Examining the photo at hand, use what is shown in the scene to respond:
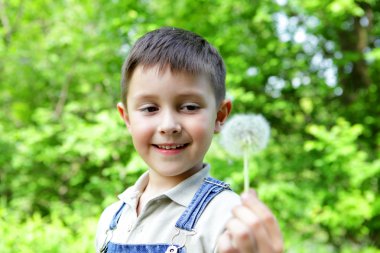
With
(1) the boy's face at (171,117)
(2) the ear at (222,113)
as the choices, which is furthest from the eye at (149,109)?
(2) the ear at (222,113)

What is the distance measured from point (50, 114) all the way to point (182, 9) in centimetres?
157

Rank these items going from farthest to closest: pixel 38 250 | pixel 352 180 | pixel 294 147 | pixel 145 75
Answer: pixel 294 147 < pixel 352 180 < pixel 38 250 < pixel 145 75

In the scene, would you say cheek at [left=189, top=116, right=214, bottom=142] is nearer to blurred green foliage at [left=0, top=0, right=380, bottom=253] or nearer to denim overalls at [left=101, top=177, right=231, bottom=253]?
denim overalls at [left=101, top=177, right=231, bottom=253]

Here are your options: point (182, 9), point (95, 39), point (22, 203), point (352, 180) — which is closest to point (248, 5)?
point (182, 9)

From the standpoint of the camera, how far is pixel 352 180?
3705mm

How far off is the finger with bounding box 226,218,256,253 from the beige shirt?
0.29m

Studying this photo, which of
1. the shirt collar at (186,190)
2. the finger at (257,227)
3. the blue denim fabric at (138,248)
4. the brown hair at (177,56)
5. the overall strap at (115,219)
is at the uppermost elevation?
the brown hair at (177,56)

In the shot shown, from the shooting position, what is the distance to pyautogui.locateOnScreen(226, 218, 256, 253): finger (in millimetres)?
652

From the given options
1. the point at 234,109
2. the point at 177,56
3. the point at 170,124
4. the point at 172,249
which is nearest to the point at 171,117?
the point at 170,124

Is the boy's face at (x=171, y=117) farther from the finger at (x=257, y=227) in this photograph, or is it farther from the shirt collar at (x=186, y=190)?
the finger at (x=257, y=227)

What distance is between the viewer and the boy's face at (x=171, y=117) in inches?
39.5

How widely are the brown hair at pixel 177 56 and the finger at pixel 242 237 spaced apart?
434 mm

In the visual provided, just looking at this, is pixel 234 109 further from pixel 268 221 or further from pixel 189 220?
pixel 268 221

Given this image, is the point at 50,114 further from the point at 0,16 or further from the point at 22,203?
the point at 0,16
